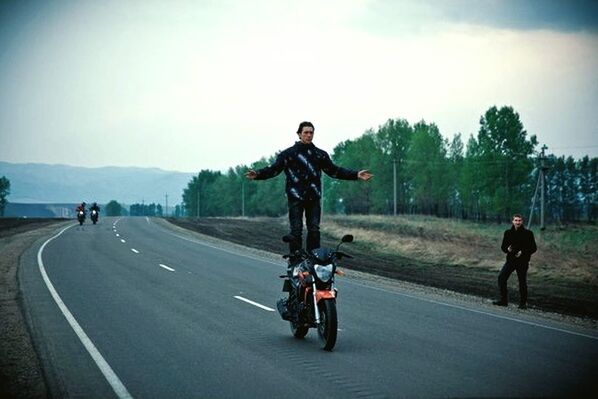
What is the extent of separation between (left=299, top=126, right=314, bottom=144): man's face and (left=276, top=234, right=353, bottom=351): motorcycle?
1331 mm

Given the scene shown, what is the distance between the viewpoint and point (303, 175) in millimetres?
8875

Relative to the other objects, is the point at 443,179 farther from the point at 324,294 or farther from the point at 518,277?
the point at 324,294

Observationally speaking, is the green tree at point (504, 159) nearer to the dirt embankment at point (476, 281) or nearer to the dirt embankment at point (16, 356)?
the dirt embankment at point (476, 281)

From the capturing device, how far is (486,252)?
31.2 metres

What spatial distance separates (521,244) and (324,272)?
7.86 metres

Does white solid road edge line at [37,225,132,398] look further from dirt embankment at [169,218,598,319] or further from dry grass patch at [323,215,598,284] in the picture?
dry grass patch at [323,215,598,284]

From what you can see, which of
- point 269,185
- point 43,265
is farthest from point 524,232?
point 269,185

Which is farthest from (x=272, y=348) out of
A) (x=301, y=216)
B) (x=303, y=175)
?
(x=303, y=175)

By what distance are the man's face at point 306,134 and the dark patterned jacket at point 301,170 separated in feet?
0.18

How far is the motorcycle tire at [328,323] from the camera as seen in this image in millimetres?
7906

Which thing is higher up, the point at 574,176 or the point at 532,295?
the point at 574,176

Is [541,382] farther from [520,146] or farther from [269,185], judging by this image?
[269,185]

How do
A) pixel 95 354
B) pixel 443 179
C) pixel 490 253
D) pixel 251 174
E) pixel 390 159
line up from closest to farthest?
pixel 95 354, pixel 251 174, pixel 490 253, pixel 443 179, pixel 390 159

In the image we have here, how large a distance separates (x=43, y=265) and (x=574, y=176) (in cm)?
13859
